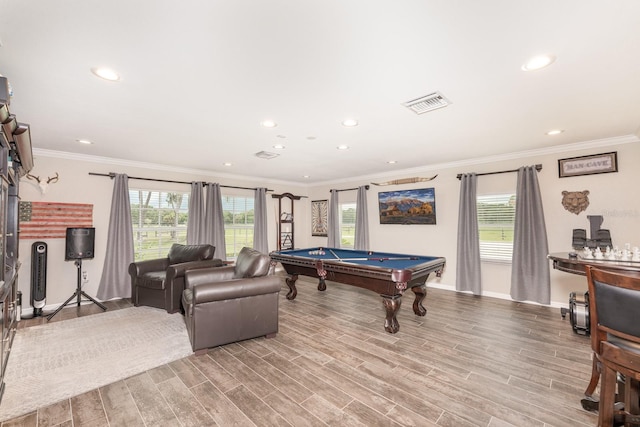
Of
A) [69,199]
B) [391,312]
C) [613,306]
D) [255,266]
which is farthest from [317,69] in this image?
[69,199]

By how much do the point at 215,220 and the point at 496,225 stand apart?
556 centimetres

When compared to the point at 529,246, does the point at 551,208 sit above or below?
above

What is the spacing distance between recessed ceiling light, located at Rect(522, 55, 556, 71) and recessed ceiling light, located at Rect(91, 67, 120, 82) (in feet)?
9.99

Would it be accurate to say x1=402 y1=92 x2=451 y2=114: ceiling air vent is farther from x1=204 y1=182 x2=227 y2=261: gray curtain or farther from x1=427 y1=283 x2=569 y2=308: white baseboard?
x1=204 y1=182 x2=227 y2=261: gray curtain

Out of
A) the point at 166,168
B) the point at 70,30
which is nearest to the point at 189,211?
the point at 166,168

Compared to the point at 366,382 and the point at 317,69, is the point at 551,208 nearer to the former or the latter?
the point at 366,382

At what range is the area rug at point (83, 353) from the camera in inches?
87.9

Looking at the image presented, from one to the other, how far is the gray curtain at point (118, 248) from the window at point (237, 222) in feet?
6.57

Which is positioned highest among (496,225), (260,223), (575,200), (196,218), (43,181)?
(43,181)

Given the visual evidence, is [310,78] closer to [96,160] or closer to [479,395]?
[479,395]

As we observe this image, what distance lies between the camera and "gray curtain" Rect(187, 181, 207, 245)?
226 inches

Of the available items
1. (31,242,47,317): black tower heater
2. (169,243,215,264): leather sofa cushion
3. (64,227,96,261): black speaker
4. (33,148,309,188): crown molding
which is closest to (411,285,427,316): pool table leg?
(169,243,215,264): leather sofa cushion

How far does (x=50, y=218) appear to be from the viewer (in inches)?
172

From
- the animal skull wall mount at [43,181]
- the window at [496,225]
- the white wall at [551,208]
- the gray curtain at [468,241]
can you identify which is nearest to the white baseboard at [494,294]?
the white wall at [551,208]
